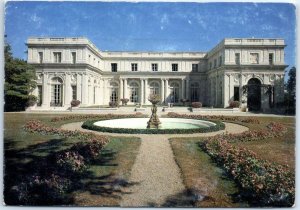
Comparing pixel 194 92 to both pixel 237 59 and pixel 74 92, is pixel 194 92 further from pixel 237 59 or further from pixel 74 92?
pixel 74 92

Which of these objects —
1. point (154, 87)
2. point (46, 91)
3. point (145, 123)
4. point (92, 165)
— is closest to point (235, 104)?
point (145, 123)

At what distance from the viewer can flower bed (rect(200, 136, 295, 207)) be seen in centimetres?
632

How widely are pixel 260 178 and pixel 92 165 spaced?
4.66 meters

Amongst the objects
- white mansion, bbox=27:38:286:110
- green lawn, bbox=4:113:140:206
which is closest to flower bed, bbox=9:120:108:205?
green lawn, bbox=4:113:140:206

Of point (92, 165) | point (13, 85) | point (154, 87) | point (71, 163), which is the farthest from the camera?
point (154, 87)

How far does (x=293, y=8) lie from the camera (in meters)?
8.12

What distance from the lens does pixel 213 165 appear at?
25.6 ft

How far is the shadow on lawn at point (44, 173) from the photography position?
6.36 metres

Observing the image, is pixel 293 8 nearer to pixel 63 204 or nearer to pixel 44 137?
pixel 63 204

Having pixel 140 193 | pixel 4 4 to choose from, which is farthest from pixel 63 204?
pixel 4 4

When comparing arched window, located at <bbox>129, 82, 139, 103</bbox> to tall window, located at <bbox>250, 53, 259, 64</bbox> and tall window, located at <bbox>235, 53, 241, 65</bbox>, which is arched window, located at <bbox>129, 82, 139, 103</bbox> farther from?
tall window, located at <bbox>250, 53, 259, 64</bbox>

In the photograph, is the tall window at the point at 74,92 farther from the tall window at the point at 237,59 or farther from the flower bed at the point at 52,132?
the flower bed at the point at 52,132

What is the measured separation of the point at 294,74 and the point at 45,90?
26525 millimetres

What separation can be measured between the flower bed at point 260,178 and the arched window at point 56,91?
25561mm
